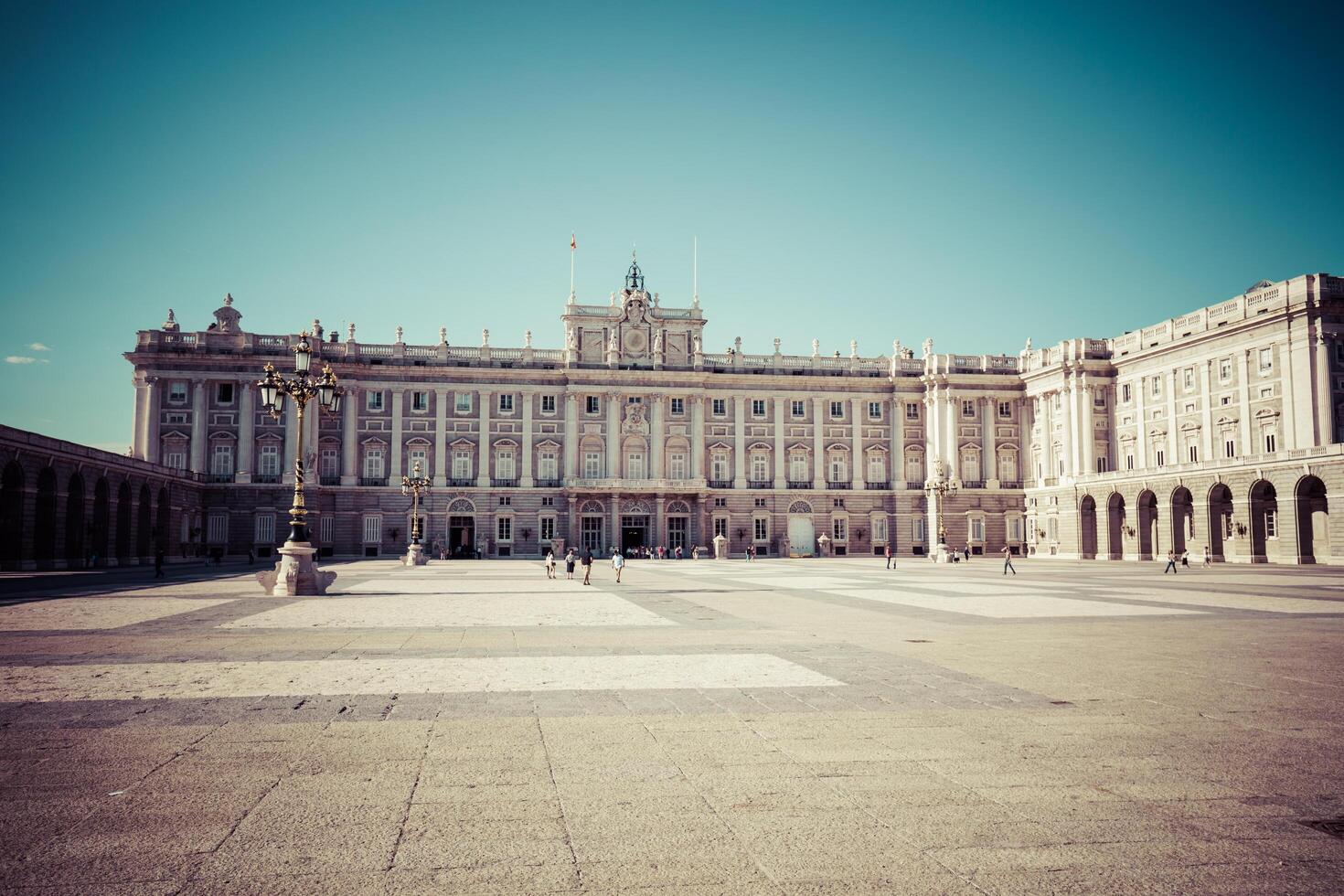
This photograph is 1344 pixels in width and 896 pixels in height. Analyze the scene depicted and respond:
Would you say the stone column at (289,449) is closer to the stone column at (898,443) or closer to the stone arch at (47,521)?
the stone arch at (47,521)

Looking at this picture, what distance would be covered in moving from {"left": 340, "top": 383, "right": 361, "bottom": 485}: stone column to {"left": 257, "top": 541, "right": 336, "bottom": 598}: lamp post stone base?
43.2 m

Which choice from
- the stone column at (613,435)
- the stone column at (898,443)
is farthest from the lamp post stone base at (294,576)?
the stone column at (898,443)

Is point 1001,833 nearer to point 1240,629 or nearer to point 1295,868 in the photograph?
point 1295,868

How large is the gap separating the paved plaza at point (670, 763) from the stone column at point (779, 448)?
2237 inches

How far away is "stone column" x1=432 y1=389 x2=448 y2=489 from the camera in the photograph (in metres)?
67.6

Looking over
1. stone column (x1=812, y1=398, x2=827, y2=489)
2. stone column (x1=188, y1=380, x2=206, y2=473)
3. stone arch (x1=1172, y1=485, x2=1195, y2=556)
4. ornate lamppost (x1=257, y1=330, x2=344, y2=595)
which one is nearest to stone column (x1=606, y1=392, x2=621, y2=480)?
stone column (x1=812, y1=398, x2=827, y2=489)

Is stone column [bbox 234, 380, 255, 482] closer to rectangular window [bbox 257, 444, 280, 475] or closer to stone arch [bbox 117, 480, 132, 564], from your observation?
rectangular window [bbox 257, 444, 280, 475]

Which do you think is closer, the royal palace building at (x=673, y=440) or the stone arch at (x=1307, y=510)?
the stone arch at (x=1307, y=510)

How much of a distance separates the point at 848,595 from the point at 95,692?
1914 cm

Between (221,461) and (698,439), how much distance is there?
35.6m

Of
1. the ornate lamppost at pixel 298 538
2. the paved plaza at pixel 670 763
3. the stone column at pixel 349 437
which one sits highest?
the stone column at pixel 349 437

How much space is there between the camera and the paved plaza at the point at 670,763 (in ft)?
15.0

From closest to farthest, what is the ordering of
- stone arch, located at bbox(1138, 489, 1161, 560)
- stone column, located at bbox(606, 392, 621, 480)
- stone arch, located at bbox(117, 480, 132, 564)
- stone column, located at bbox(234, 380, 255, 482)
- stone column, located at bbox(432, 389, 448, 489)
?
1. stone arch, located at bbox(117, 480, 132, 564)
2. stone arch, located at bbox(1138, 489, 1161, 560)
3. stone column, located at bbox(234, 380, 255, 482)
4. stone column, located at bbox(432, 389, 448, 489)
5. stone column, located at bbox(606, 392, 621, 480)

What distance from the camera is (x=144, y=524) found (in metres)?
52.3
